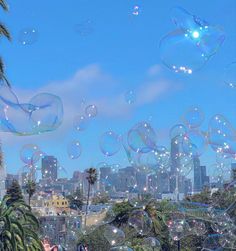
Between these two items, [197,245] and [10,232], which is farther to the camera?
[197,245]

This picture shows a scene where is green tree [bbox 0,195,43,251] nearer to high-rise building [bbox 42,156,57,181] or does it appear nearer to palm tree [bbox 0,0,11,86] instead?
high-rise building [bbox 42,156,57,181]

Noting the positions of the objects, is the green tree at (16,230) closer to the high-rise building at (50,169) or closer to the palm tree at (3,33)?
the high-rise building at (50,169)

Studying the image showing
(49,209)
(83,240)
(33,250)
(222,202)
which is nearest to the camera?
(33,250)

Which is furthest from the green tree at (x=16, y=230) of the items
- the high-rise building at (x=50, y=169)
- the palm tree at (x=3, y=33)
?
the palm tree at (x=3, y=33)

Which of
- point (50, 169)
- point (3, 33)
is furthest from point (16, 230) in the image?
point (3, 33)

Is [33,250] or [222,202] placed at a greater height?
[222,202]

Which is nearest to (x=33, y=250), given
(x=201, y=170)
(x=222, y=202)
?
(x=201, y=170)

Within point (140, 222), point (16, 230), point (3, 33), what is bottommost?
point (16, 230)

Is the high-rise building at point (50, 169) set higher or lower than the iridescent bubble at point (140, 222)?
higher

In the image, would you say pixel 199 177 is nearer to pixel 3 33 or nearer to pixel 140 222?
pixel 140 222

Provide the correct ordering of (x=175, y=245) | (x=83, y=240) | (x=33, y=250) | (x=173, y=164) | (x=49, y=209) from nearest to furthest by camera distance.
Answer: (x=173, y=164) → (x=33, y=250) → (x=175, y=245) → (x=83, y=240) → (x=49, y=209)

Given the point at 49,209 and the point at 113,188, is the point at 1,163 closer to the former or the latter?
the point at 113,188
